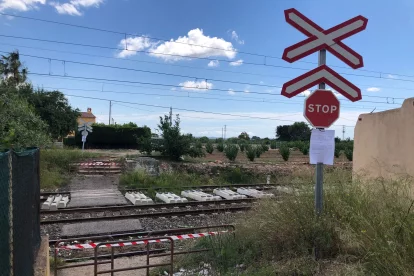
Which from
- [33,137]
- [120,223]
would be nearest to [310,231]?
[120,223]

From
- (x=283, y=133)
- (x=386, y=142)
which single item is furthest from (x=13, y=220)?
(x=283, y=133)

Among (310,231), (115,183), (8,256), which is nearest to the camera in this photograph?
(8,256)

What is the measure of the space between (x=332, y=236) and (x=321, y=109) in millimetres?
1606

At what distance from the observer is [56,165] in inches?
838

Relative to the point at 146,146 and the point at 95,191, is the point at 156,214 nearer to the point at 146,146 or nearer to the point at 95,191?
the point at 95,191

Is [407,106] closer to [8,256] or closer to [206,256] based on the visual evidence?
[206,256]

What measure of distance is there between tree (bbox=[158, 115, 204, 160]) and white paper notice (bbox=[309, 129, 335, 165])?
65.9 ft

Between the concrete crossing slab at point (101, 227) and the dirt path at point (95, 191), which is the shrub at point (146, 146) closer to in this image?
the dirt path at point (95, 191)

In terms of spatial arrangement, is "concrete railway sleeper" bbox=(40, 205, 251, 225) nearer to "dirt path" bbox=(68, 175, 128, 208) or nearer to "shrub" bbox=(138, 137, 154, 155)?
"dirt path" bbox=(68, 175, 128, 208)

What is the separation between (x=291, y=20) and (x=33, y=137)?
14.3m

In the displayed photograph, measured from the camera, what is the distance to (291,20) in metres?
4.76

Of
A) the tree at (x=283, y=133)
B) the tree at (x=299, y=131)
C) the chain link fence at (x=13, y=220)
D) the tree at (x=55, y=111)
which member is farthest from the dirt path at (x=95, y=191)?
the tree at (x=283, y=133)

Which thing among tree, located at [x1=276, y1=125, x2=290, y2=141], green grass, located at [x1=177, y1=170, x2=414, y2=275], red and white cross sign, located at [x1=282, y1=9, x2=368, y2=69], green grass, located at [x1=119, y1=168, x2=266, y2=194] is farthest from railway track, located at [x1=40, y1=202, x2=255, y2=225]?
tree, located at [x1=276, y1=125, x2=290, y2=141]

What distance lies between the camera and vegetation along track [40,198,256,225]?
424 inches
